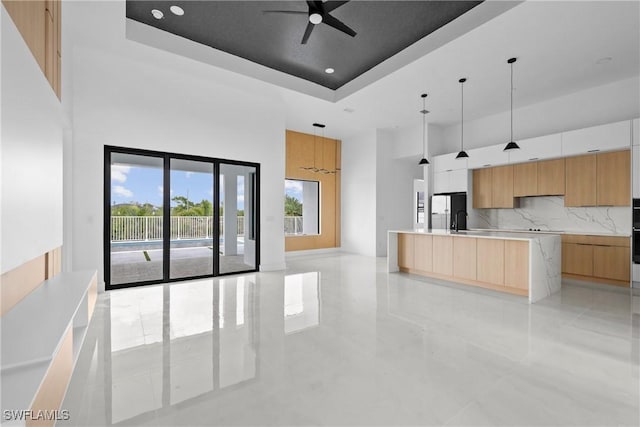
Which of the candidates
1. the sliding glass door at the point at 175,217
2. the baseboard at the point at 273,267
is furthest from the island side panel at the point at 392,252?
the sliding glass door at the point at 175,217

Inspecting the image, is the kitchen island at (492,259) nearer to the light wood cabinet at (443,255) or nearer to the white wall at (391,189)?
the light wood cabinet at (443,255)

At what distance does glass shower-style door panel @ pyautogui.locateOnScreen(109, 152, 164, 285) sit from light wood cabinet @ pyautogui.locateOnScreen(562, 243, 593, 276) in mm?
7270

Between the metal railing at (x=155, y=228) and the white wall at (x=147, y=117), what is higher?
the white wall at (x=147, y=117)

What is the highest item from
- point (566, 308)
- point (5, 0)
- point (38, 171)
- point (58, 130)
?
point (5, 0)

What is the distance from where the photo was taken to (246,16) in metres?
4.17

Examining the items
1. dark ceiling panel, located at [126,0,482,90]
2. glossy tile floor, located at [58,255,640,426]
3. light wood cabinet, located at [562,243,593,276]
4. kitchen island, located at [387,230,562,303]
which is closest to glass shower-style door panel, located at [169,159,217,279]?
glossy tile floor, located at [58,255,640,426]

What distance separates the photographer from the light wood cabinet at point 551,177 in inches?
227

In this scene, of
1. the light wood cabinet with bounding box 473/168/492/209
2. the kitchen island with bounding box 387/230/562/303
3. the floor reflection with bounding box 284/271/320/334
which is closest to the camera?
the floor reflection with bounding box 284/271/320/334

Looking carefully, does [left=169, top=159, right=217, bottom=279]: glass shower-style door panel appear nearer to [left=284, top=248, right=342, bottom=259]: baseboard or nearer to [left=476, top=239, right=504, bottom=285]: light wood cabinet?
[left=284, top=248, right=342, bottom=259]: baseboard

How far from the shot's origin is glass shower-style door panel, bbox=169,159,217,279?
536 cm

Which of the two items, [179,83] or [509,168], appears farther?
[509,168]

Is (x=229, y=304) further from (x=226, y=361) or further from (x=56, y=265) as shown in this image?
(x=56, y=265)

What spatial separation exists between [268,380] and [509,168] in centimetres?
665

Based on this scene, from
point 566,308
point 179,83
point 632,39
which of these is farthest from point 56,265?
point 632,39
